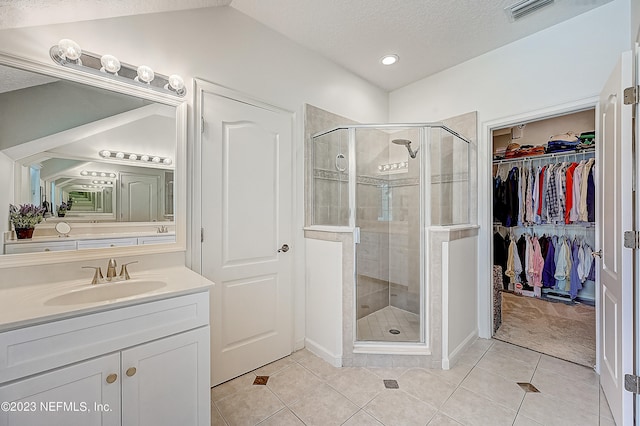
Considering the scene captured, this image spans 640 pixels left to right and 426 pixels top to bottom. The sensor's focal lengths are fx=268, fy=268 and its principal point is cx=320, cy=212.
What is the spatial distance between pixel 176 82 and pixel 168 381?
1745mm

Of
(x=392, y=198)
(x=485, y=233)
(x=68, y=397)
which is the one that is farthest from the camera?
(x=392, y=198)

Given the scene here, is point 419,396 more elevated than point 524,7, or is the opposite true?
point 524,7

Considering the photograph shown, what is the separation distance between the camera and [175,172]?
183 cm

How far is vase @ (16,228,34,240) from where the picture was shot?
1.37 metres

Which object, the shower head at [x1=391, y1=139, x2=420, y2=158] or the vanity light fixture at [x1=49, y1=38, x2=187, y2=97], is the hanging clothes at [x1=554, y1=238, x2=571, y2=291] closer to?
the shower head at [x1=391, y1=139, x2=420, y2=158]

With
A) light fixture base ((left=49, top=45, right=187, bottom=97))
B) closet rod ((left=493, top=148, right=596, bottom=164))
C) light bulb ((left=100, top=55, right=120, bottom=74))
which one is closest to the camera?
light fixture base ((left=49, top=45, right=187, bottom=97))

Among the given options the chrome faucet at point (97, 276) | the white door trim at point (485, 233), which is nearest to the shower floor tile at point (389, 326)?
the white door trim at point (485, 233)

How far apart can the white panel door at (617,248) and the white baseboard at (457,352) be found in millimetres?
854

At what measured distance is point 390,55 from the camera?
8.76 ft

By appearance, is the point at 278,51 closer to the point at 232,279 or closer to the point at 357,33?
the point at 357,33

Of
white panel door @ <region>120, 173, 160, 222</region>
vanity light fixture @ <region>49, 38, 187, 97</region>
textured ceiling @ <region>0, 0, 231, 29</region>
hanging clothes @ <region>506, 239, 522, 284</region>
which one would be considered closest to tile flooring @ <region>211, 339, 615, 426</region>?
white panel door @ <region>120, 173, 160, 222</region>

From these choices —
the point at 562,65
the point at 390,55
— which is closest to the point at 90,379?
the point at 390,55

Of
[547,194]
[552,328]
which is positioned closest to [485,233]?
[552,328]

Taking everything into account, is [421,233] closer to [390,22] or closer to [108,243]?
[390,22]
